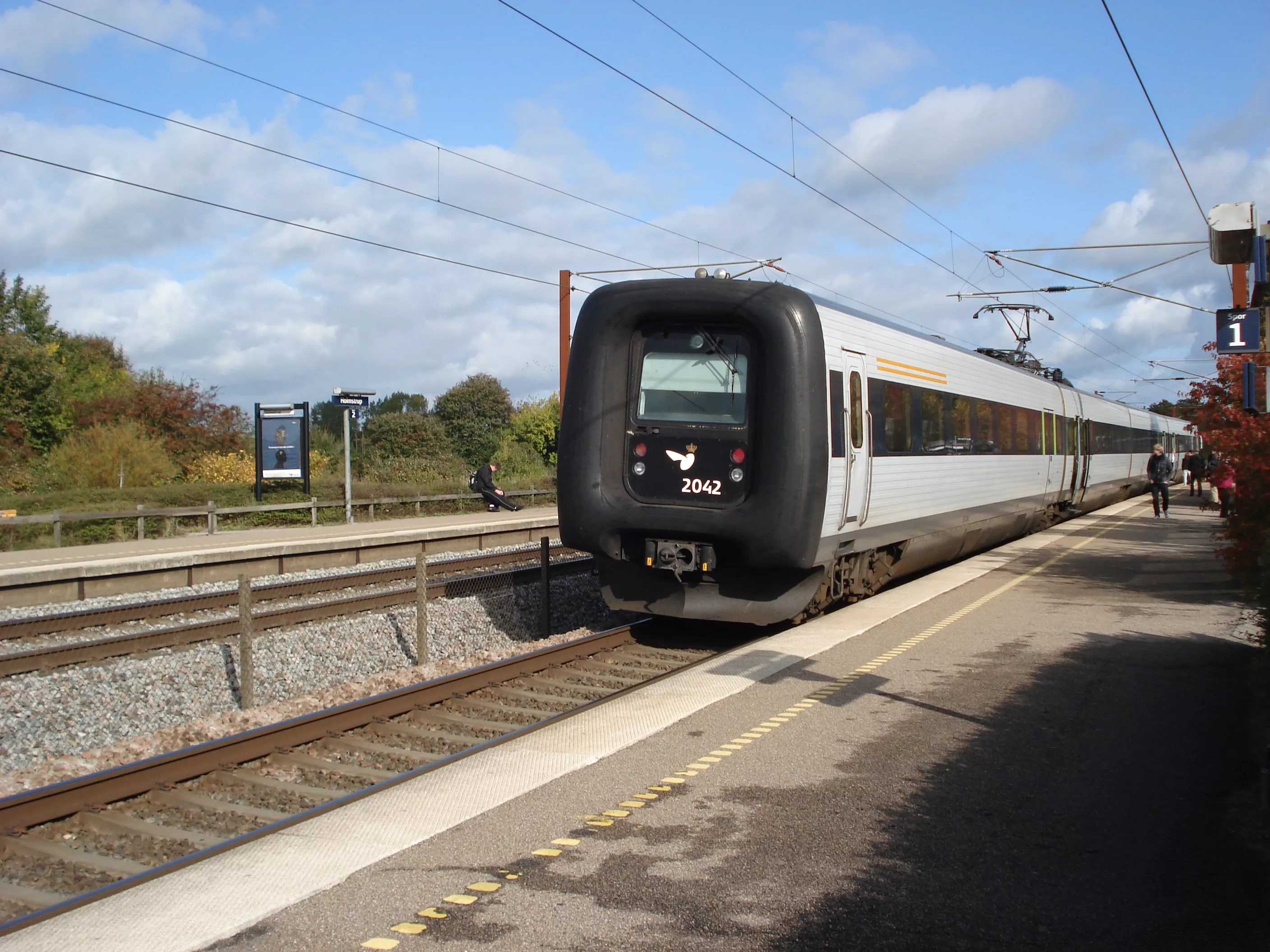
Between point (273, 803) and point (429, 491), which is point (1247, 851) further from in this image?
point (429, 491)

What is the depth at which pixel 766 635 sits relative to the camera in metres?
10.9

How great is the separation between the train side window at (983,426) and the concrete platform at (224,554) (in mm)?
8245

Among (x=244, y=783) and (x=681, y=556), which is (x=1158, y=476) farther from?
(x=244, y=783)

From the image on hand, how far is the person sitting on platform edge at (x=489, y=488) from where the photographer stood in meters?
28.0

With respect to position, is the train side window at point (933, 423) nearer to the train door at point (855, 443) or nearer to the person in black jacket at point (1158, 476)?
the train door at point (855, 443)

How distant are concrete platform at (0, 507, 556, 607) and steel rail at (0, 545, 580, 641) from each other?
1.18 meters

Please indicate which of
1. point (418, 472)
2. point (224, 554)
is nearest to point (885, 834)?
point (224, 554)

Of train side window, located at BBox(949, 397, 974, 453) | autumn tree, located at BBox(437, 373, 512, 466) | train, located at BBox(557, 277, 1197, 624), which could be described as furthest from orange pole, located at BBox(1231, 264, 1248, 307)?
autumn tree, located at BBox(437, 373, 512, 466)

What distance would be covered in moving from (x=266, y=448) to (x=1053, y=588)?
1802 centimetres

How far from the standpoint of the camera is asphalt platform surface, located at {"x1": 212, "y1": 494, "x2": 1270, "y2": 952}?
13.3ft

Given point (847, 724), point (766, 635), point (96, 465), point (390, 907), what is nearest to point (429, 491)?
point (96, 465)

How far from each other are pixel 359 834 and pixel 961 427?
11.2 metres

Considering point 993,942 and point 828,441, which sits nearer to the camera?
point 993,942

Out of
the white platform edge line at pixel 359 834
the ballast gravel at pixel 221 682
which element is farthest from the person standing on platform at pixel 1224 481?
the ballast gravel at pixel 221 682
